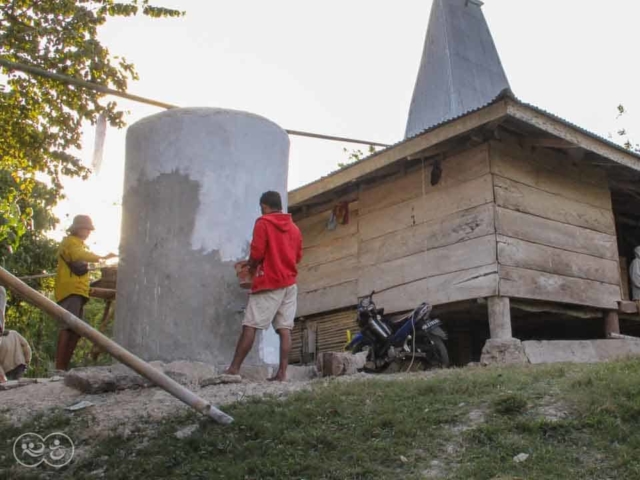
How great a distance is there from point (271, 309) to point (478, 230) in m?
4.18

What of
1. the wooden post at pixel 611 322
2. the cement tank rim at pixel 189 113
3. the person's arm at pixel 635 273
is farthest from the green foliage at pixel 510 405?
the person's arm at pixel 635 273

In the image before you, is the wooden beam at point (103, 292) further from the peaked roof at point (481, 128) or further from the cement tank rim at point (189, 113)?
the peaked roof at point (481, 128)

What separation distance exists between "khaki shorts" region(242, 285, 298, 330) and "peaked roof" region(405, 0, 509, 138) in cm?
981

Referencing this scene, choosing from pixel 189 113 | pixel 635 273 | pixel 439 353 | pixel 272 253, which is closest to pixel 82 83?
pixel 189 113

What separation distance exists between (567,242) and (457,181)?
180cm

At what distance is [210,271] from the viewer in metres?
7.42

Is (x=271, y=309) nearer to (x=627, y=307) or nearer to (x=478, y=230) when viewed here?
(x=478, y=230)

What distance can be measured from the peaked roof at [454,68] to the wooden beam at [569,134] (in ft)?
17.4

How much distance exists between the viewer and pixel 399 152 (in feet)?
35.8

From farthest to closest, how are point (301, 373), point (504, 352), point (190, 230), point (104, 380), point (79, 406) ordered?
point (504, 352) < point (301, 373) < point (190, 230) < point (104, 380) < point (79, 406)

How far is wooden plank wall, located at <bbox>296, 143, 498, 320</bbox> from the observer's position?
33.9 ft

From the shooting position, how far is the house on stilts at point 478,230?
10.2 m

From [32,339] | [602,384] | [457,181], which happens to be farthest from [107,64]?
[32,339]

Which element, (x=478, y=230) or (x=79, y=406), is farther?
(x=478, y=230)
